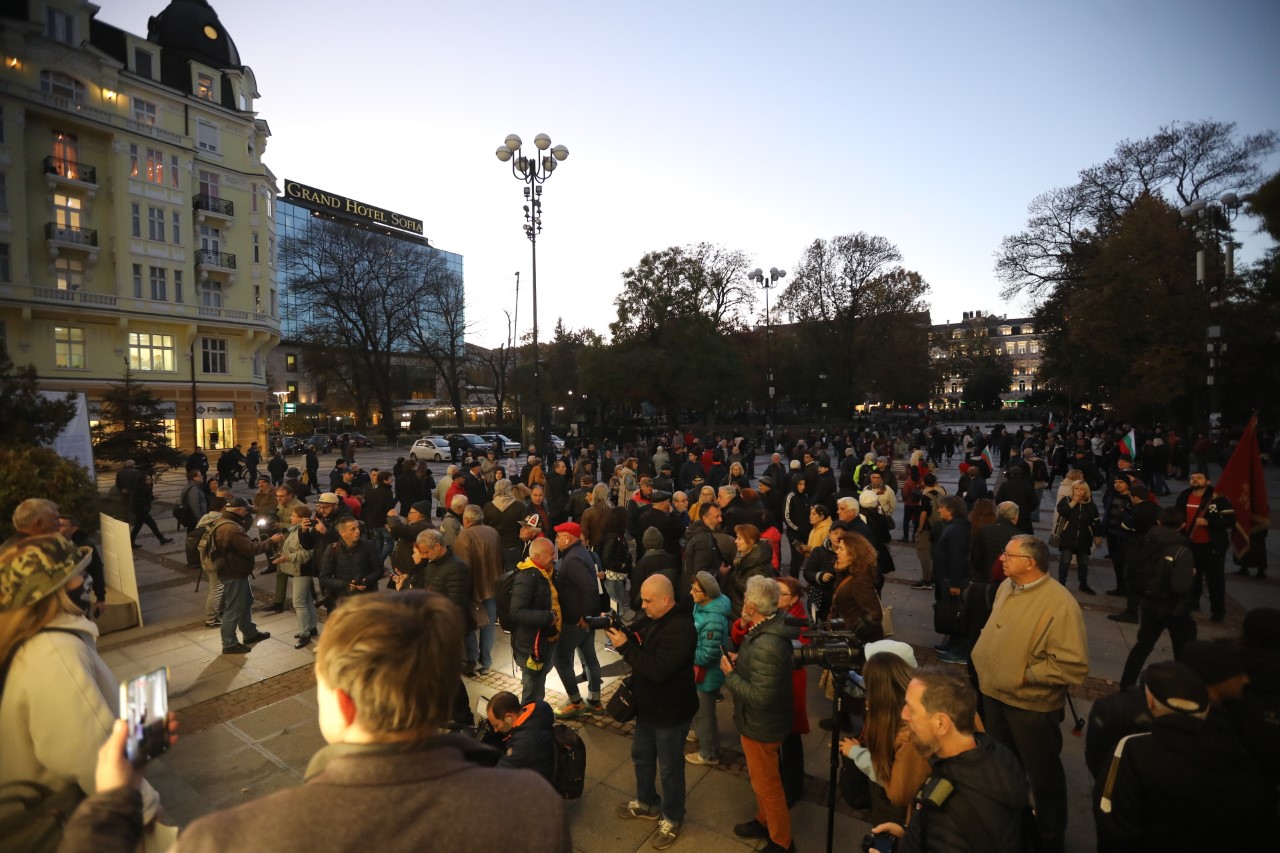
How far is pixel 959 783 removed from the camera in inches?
92.2

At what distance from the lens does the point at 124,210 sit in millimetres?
32844

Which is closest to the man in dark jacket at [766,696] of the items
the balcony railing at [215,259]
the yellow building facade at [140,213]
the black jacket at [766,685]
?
the black jacket at [766,685]

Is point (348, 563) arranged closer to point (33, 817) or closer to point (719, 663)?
point (719, 663)

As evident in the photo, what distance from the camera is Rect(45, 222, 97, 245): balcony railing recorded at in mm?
30844

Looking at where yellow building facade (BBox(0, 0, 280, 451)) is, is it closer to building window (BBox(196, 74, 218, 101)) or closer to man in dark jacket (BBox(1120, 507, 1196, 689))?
building window (BBox(196, 74, 218, 101))

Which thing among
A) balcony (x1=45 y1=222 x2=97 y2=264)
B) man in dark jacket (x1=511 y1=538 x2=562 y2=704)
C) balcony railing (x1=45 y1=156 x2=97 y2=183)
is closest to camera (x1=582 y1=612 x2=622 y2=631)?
man in dark jacket (x1=511 y1=538 x2=562 y2=704)

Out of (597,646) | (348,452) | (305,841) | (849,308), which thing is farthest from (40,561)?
(849,308)

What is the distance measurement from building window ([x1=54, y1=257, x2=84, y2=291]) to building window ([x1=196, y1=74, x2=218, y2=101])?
11981 millimetres

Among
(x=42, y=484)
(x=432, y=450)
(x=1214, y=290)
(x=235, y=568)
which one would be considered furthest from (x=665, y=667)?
(x=432, y=450)

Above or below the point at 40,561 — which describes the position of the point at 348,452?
below

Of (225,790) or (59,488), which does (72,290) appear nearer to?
(59,488)

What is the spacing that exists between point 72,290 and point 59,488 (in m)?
31.8

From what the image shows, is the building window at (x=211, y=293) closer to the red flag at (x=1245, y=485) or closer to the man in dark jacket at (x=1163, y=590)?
the man in dark jacket at (x=1163, y=590)

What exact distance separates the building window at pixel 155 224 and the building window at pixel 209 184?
2.74 m
